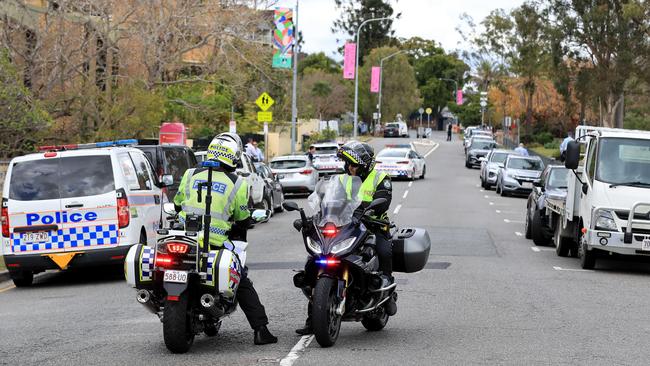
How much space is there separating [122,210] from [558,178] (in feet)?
37.1

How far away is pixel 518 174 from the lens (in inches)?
1491

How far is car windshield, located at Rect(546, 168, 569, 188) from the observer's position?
22.3 meters

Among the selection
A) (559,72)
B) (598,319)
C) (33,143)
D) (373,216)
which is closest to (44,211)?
(373,216)

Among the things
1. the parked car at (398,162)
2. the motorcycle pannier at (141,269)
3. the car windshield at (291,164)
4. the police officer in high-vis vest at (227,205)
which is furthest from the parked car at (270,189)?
the motorcycle pannier at (141,269)

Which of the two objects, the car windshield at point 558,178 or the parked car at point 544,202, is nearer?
the parked car at point 544,202

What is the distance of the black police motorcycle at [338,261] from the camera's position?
8.72 m

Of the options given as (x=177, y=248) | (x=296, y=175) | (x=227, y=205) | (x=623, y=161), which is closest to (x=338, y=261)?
(x=227, y=205)

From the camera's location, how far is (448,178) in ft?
158

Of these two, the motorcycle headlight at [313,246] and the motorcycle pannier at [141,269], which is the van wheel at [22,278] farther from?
the motorcycle headlight at [313,246]

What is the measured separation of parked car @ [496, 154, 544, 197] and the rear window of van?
2450 cm

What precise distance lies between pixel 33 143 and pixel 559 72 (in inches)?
1269

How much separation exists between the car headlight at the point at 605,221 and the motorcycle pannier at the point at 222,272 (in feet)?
29.2

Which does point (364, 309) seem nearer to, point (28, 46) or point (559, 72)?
point (28, 46)

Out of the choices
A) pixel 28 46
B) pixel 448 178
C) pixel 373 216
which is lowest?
pixel 448 178
